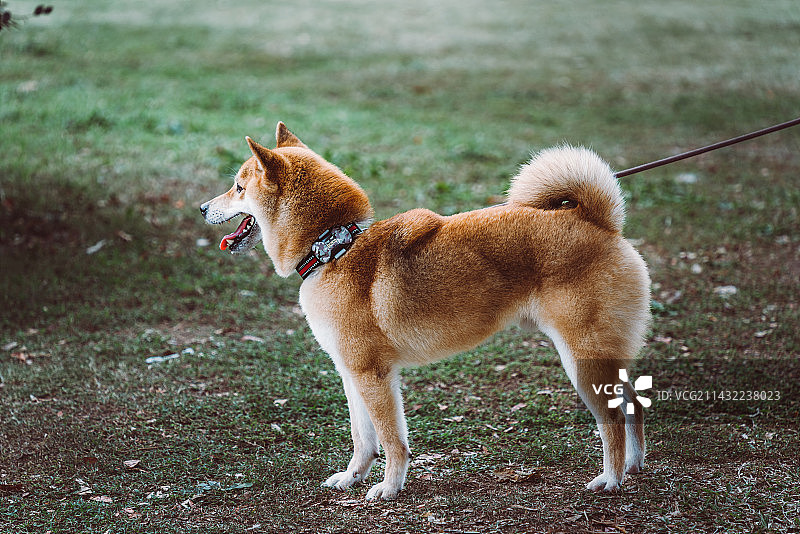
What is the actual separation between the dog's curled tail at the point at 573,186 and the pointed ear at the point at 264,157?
117cm

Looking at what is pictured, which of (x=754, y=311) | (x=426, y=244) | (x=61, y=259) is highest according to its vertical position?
(x=426, y=244)

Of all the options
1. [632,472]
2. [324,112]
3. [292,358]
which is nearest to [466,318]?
[632,472]

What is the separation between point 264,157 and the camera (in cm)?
370

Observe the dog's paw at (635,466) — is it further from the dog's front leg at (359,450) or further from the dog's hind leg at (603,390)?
the dog's front leg at (359,450)

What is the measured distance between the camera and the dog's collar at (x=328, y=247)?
3793 mm

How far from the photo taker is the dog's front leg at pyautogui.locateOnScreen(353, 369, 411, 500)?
12.3ft

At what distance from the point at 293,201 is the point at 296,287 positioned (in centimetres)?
328

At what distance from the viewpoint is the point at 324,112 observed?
12.1 meters

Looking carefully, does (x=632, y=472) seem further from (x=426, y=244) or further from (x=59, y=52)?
(x=59, y=52)

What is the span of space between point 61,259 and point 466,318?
4.90m

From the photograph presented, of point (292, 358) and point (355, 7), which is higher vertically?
point (355, 7)

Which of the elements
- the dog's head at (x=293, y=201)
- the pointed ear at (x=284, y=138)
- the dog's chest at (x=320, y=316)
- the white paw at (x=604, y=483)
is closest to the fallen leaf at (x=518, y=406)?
the white paw at (x=604, y=483)

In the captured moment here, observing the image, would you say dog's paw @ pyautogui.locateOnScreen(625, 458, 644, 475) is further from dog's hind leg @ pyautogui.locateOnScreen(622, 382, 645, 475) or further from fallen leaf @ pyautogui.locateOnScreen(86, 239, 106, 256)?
fallen leaf @ pyautogui.locateOnScreen(86, 239, 106, 256)

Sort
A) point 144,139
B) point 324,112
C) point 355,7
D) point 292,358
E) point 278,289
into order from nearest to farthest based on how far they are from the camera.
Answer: point 292,358
point 278,289
point 144,139
point 324,112
point 355,7
